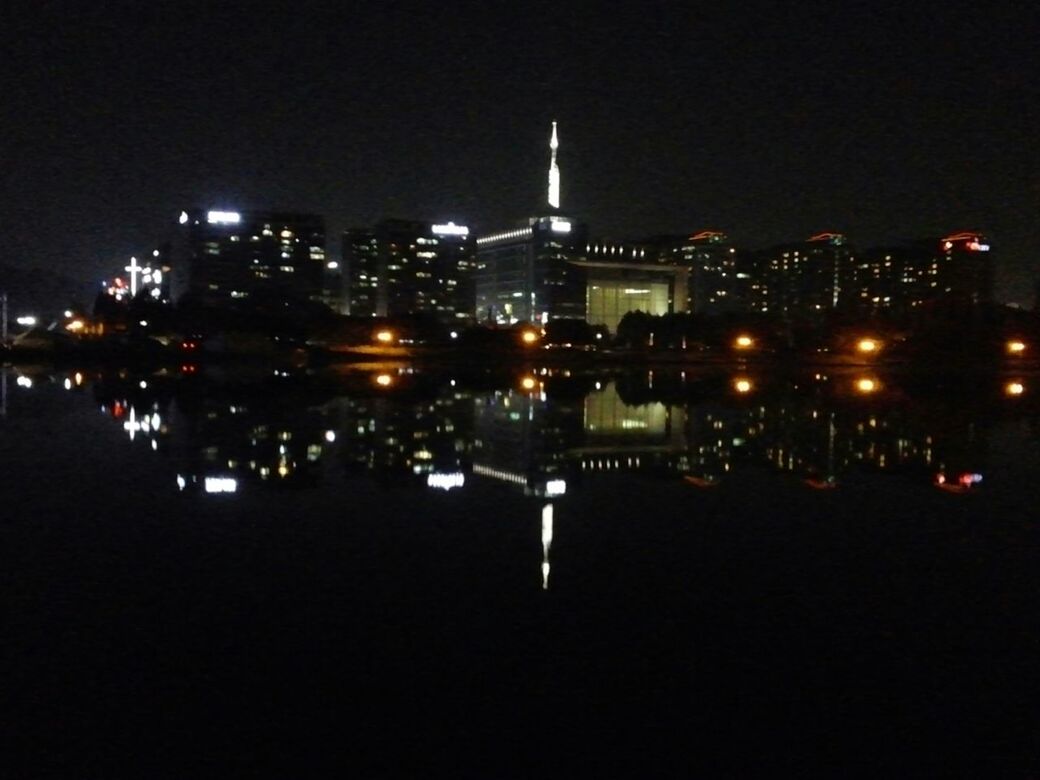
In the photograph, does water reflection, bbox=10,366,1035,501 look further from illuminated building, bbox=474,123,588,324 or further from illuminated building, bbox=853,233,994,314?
illuminated building, bbox=474,123,588,324

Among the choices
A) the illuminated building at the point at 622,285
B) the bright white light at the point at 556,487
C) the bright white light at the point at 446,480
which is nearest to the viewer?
the bright white light at the point at 556,487

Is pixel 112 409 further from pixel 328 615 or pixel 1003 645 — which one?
pixel 1003 645

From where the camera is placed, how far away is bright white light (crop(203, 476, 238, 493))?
10500mm

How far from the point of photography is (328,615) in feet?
19.7

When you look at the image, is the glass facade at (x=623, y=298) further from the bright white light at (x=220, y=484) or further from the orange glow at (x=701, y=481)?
the bright white light at (x=220, y=484)

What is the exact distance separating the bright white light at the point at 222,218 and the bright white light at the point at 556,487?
14004 centimetres

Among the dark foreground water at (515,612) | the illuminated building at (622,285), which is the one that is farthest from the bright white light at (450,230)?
the dark foreground water at (515,612)

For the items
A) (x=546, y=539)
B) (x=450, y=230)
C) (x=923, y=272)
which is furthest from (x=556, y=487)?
(x=450, y=230)

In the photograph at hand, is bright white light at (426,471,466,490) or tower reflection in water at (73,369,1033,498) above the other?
tower reflection in water at (73,369,1033,498)

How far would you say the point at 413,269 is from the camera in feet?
539

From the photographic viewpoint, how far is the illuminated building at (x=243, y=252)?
469ft

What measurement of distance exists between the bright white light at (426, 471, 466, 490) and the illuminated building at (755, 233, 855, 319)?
146 m

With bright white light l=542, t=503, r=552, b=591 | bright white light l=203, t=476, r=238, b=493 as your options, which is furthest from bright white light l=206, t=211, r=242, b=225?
bright white light l=542, t=503, r=552, b=591

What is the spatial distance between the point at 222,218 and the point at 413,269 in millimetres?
31874
